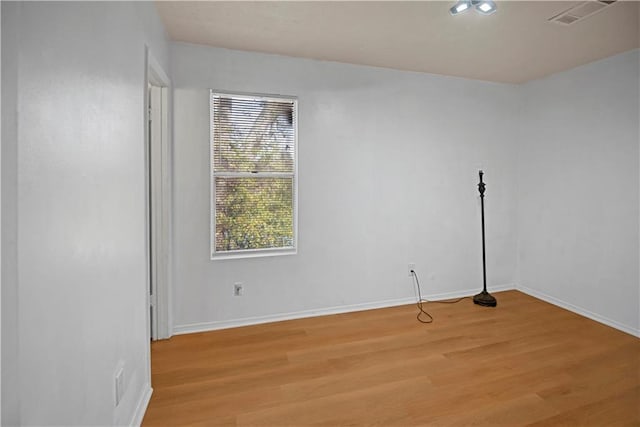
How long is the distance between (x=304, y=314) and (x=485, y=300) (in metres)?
2.12

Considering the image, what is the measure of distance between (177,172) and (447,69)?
3.02 metres

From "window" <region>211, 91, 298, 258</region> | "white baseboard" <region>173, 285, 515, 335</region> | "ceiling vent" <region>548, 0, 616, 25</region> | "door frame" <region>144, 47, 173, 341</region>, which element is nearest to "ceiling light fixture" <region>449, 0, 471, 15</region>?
"ceiling vent" <region>548, 0, 616, 25</region>

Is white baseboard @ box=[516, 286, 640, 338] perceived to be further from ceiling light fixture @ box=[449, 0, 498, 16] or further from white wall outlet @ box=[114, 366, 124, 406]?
white wall outlet @ box=[114, 366, 124, 406]

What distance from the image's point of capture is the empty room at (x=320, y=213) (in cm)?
110

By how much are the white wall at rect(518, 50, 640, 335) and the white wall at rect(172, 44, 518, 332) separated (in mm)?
237

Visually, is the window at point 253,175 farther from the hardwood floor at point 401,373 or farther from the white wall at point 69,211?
the white wall at point 69,211

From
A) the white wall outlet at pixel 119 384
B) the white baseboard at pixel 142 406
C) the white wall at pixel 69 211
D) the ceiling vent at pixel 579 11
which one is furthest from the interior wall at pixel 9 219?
the ceiling vent at pixel 579 11

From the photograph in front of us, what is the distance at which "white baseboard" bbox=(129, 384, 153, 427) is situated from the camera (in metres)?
1.86

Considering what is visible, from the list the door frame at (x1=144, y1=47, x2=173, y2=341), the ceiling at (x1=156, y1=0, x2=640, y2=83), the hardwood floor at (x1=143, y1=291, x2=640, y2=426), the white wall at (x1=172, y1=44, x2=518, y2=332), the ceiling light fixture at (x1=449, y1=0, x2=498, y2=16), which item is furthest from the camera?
the white wall at (x1=172, y1=44, x2=518, y2=332)

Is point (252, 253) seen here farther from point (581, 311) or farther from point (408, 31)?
point (581, 311)

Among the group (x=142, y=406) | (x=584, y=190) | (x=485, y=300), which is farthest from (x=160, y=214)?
(x=584, y=190)

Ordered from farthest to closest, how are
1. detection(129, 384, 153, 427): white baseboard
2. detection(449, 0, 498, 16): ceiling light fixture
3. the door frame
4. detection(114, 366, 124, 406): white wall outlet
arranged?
1. the door frame
2. detection(449, 0, 498, 16): ceiling light fixture
3. detection(129, 384, 153, 427): white baseboard
4. detection(114, 366, 124, 406): white wall outlet

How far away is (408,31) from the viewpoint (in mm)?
2697

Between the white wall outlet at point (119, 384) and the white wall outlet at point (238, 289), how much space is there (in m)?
1.57
